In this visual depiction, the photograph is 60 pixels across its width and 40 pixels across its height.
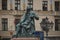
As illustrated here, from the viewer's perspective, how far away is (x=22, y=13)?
44.8 meters

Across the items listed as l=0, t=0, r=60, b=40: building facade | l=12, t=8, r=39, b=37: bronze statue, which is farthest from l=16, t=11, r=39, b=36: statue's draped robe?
l=0, t=0, r=60, b=40: building facade

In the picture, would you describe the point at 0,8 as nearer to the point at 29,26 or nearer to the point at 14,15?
the point at 14,15

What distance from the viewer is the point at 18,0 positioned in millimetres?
45125

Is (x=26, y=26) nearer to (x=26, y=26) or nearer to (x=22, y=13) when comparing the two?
(x=26, y=26)

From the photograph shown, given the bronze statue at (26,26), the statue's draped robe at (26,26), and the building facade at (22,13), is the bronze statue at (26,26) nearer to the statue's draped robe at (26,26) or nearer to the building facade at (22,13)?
the statue's draped robe at (26,26)

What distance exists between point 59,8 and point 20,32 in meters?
20.6

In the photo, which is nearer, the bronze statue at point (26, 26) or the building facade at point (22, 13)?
the bronze statue at point (26, 26)

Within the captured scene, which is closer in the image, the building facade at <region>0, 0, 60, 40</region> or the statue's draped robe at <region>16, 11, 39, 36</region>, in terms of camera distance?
the statue's draped robe at <region>16, 11, 39, 36</region>

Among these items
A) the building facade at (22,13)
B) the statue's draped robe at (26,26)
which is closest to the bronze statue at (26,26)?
the statue's draped robe at (26,26)

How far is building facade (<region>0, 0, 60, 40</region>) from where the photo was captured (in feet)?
146

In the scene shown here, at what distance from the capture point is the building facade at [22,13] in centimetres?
4447

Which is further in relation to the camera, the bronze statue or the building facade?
the building facade

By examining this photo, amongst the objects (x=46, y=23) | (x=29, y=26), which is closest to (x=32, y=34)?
(x=29, y=26)

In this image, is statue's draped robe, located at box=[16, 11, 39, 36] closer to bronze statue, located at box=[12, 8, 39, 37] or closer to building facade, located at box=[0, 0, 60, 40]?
bronze statue, located at box=[12, 8, 39, 37]
